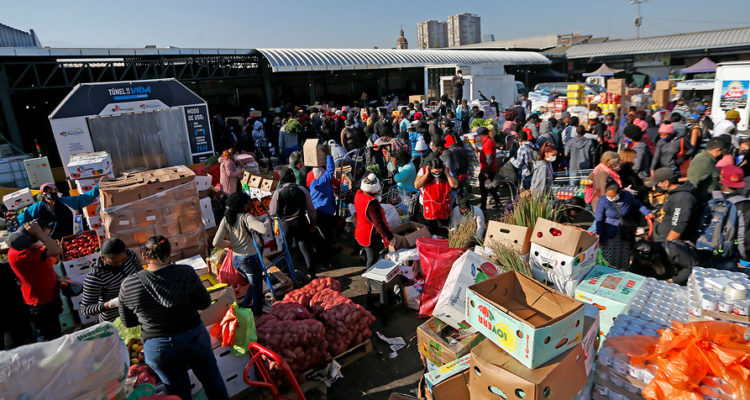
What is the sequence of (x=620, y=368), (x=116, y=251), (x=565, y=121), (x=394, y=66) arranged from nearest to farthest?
(x=620, y=368) < (x=116, y=251) < (x=565, y=121) < (x=394, y=66)

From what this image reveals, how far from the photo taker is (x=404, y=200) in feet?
23.8

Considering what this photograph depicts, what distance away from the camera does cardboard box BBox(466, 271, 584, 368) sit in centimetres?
258

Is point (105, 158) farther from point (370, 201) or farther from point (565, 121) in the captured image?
point (565, 121)

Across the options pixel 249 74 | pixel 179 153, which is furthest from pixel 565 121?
pixel 249 74

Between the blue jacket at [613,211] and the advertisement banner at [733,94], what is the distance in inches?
414

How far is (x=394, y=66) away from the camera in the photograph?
24.9 meters

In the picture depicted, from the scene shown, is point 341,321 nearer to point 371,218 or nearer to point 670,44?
point 371,218

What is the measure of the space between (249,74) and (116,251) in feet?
61.6

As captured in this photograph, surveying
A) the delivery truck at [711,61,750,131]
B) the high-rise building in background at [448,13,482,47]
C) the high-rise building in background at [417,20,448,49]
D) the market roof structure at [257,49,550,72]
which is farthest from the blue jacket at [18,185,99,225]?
the high-rise building in background at [417,20,448,49]

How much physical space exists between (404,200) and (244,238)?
3.21 metres

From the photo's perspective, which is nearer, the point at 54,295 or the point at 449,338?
the point at 449,338

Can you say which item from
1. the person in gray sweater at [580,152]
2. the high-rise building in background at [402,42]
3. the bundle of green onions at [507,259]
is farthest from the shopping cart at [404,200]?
the high-rise building in background at [402,42]

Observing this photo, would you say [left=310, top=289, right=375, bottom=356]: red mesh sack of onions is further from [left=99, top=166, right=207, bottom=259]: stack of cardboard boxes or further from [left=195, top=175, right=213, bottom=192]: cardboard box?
[left=195, top=175, right=213, bottom=192]: cardboard box

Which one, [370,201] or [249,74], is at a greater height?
[249,74]
